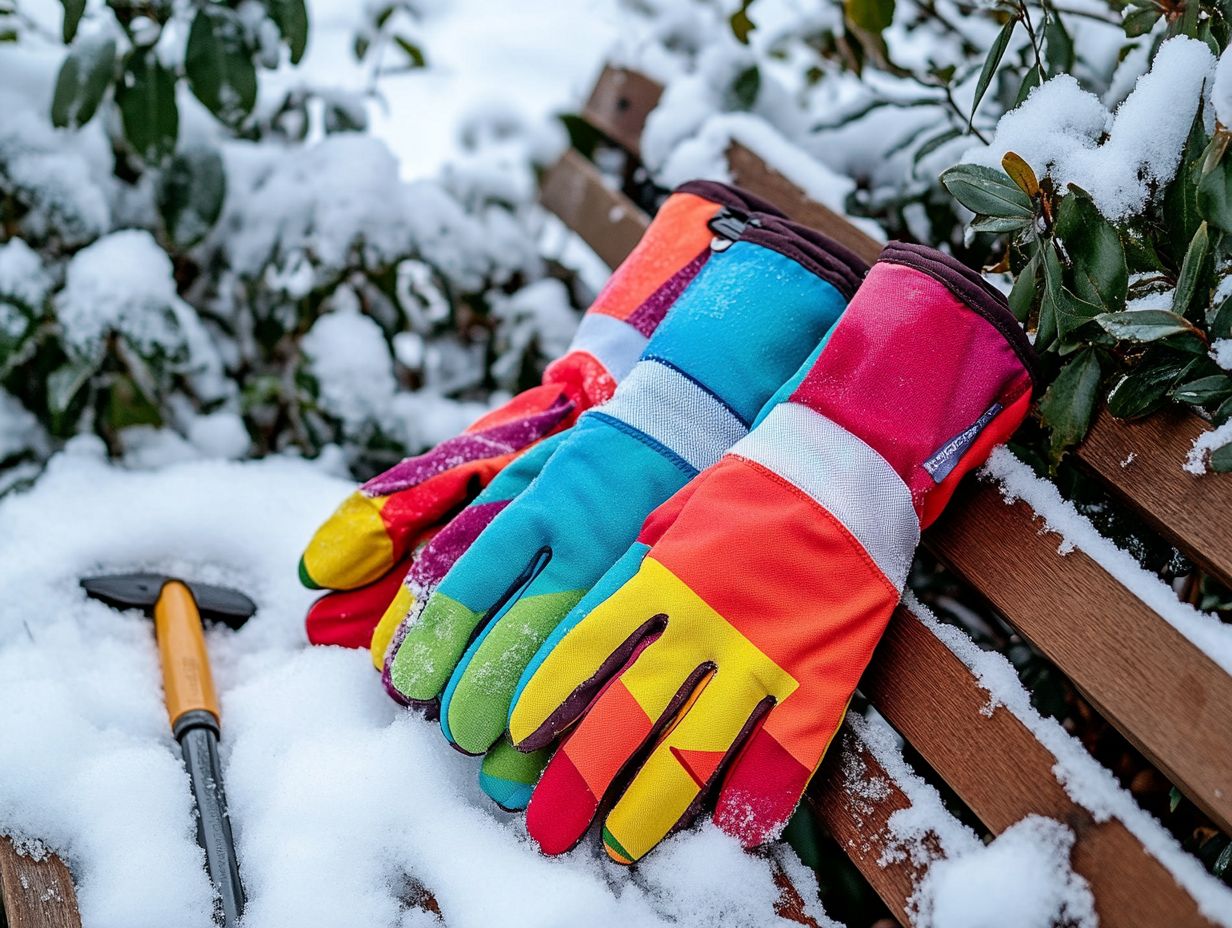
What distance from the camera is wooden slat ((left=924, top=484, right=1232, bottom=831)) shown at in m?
0.70

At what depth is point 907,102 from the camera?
134 centimetres

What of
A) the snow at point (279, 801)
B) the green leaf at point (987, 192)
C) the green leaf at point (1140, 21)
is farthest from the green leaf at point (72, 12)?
the green leaf at point (1140, 21)

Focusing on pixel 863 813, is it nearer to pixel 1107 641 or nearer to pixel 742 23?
pixel 1107 641

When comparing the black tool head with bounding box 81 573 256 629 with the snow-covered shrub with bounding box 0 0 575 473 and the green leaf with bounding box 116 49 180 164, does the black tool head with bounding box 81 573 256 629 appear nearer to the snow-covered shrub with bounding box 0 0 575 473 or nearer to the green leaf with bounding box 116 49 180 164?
the snow-covered shrub with bounding box 0 0 575 473

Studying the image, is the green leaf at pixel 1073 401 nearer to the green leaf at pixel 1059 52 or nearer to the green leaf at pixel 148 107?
the green leaf at pixel 1059 52

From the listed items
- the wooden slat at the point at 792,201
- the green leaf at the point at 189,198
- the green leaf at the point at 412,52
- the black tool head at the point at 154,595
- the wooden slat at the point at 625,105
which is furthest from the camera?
the green leaf at the point at 412,52

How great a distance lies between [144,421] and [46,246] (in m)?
0.30

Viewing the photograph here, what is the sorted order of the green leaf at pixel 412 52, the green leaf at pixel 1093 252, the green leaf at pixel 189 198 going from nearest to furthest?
the green leaf at pixel 1093 252
the green leaf at pixel 189 198
the green leaf at pixel 412 52

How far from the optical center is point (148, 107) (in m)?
1.44

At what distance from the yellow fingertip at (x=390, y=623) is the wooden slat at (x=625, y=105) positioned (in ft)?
3.31

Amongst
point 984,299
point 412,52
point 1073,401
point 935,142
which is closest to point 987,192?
point 984,299

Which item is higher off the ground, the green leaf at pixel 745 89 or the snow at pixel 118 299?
the green leaf at pixel 745 89

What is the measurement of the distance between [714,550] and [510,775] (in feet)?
0.87

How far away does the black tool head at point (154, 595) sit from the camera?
1094mm
